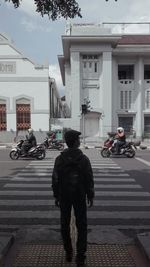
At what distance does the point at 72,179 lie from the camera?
4.77 metres

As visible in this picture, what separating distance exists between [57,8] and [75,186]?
2.96m

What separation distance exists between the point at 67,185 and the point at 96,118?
35918 millimetres

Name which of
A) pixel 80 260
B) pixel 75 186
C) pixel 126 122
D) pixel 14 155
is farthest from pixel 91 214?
pixel 126 122

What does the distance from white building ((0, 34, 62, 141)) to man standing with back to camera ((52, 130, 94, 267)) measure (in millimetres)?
32424

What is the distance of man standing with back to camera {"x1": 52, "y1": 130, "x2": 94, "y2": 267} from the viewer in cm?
477

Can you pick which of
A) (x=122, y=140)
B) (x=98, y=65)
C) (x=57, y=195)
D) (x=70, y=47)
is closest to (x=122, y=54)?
(x=98, y=65)

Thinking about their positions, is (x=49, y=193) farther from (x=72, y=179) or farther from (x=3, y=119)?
(x=3, y=119)

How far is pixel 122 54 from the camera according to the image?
40688mm

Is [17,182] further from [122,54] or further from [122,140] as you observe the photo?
[122,54]

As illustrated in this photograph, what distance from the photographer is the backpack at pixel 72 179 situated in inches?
188

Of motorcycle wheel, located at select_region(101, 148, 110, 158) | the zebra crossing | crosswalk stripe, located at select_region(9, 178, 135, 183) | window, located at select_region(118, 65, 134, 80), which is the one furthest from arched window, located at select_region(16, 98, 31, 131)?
crosswalk stripe, located at select_region(9, 178, 135, 183)

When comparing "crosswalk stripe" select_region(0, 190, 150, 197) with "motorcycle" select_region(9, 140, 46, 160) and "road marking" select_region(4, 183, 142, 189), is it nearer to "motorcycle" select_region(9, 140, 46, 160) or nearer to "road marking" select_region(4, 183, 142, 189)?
"road marking" select_region(4, 183, 142, 189)

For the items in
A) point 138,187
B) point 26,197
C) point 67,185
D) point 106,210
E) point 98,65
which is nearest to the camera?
point 67,185

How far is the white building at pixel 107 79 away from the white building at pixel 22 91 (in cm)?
361
